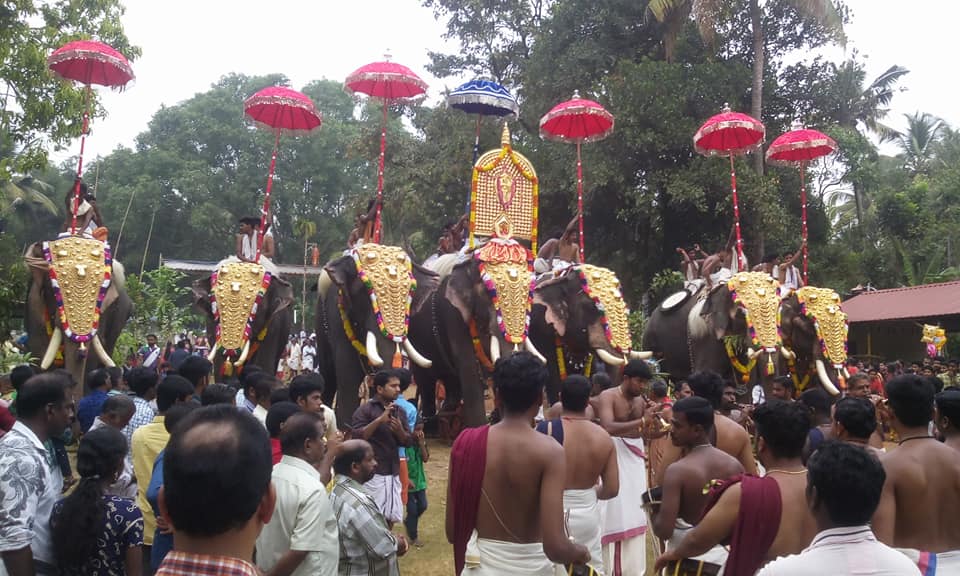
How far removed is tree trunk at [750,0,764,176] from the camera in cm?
1813

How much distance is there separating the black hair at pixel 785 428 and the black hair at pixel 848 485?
2.54 feet

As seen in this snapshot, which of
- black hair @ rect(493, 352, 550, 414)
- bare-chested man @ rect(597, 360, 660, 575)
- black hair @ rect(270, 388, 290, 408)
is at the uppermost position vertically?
black hair @ rect(493, 352, 550, 414)

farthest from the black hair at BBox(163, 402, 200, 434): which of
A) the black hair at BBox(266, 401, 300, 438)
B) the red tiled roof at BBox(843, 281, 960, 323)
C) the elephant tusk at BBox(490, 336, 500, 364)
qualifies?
the red tiled roof at BBox(843, 281, 960, 323)

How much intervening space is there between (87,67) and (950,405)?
377 inches

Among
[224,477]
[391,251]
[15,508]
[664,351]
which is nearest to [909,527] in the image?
[224,477]

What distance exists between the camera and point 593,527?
4.59 m

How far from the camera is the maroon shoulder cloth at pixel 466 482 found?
353 centimetres

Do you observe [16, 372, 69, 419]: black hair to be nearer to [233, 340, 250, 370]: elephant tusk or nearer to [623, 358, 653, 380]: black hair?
[623, 358, 653, 380]: black hair

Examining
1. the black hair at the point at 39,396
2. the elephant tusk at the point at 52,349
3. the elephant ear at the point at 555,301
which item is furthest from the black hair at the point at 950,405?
the elephant tusk at the point at 52,349

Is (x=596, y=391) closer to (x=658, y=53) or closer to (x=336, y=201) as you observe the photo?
(x=658, y=53)

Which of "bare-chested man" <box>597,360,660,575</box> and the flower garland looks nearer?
"bare-chested man" <box>597,360,660,575</box>

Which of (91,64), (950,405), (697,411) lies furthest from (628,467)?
(91,64)

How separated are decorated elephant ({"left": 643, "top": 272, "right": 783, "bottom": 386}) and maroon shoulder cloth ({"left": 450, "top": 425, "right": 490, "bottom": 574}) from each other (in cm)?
769

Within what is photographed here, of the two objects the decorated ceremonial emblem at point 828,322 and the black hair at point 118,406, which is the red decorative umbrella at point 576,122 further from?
the black hair at point 118,406
